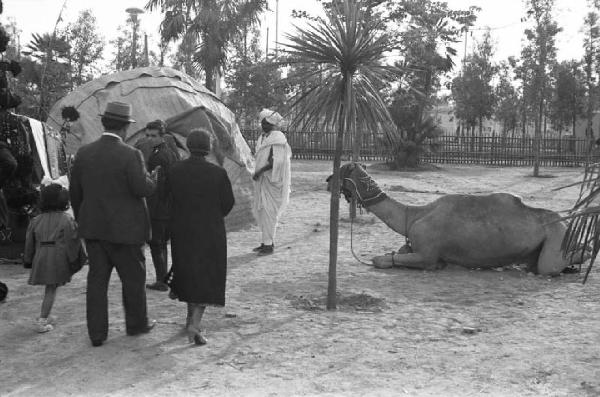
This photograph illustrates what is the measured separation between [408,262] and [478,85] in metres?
36.8

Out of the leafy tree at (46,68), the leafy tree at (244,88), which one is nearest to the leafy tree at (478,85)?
the leafy tree at (244,88)

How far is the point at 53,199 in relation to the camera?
5980 millimetres

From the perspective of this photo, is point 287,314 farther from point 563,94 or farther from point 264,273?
point 563,94

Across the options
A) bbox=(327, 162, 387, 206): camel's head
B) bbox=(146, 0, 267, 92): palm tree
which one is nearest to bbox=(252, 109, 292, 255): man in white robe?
bbox=(327, 162, 387, 206): camel's head

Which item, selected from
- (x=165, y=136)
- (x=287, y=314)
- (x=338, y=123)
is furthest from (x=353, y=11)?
(x=287, y=314)

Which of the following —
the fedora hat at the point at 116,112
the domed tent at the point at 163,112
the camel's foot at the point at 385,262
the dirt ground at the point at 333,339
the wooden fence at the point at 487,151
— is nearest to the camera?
the dirt ground at the point at 333,339

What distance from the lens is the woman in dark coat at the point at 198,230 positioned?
17.9 feet

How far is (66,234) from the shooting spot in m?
5.87

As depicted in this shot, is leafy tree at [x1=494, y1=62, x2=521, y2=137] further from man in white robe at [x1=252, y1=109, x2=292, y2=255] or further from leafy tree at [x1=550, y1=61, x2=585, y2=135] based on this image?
man in white robe at [x1=252, y1=109, x2=292, y2=255]

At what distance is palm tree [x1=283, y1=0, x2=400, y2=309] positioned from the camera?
6504 millimetres

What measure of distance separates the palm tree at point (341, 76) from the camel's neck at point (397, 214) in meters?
2.29

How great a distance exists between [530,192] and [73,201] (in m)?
16.5

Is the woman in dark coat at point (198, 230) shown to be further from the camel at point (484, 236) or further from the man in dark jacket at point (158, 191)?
the camel at point (484, 236)

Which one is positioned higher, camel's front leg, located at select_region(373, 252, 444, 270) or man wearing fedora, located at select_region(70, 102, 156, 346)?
man wearing fedora, located at select_region(70, 102, 156, 346)
